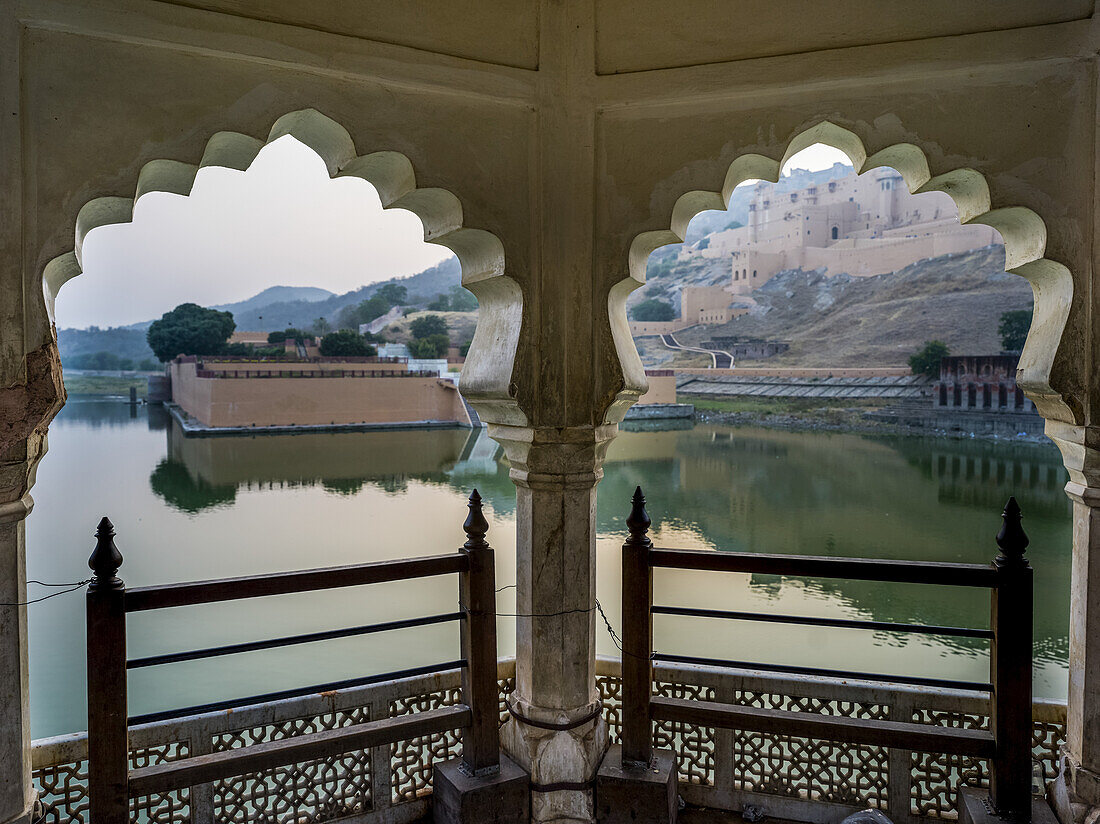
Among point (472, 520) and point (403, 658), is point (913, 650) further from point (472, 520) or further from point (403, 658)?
point (472, 520)

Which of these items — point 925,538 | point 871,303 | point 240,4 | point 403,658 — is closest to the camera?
point 240,4

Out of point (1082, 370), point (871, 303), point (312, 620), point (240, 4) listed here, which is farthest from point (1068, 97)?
point (871, 303)

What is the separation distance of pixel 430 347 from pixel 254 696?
88.3ft

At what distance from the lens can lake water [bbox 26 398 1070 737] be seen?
885 cm

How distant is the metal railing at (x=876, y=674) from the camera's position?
1953 millimetres

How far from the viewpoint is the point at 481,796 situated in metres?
2.10

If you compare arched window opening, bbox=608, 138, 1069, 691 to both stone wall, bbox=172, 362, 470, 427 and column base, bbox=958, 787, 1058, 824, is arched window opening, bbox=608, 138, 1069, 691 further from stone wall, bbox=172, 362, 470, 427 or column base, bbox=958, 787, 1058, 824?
stone wall, bbox=172, 362, 470, 427

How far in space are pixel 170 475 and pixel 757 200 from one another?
4660 cm

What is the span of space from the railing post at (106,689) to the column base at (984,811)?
6.91 ft

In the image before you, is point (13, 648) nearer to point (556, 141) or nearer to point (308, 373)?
point (556, 141)

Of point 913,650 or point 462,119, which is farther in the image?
point 913,650

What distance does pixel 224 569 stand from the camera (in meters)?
14.5

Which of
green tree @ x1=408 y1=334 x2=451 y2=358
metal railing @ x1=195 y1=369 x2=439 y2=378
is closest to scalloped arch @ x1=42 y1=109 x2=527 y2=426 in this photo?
metal railing @ x1=195 y1=369 x2=439 y2=378

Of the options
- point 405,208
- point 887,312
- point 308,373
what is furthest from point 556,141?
point 887,312
